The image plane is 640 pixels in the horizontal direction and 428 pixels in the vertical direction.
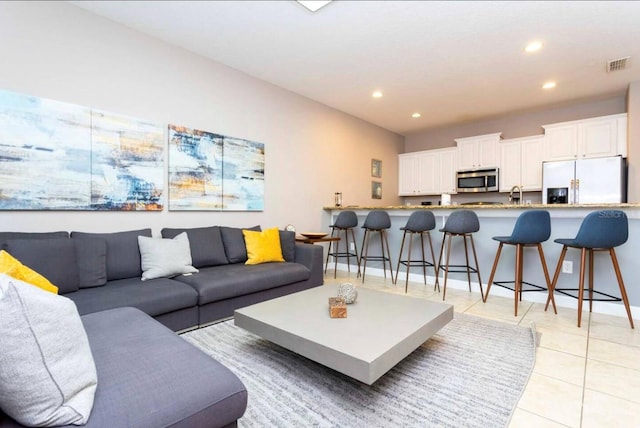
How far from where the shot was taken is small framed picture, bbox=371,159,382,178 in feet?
19.8

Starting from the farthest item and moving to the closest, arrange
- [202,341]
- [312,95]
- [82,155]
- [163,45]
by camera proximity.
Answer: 1. [312,95]
2. [163,45]
3. [82,155]
4. [202,341]

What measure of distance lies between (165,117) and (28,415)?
2.93 m

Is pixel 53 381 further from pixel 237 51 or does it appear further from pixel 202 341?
pixel 237 51

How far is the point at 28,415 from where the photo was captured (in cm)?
79

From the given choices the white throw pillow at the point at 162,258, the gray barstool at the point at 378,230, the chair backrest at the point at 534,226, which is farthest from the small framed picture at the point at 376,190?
the white throw pillow at the point at 162,258

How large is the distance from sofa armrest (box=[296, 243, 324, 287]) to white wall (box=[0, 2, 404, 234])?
865 millimetres

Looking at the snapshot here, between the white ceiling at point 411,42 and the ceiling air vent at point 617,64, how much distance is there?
0.07m

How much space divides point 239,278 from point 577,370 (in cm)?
253

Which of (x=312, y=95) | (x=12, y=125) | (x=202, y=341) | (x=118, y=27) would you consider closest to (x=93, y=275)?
(x=202, y=341)

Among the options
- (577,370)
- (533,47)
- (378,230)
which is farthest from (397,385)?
(533,47)

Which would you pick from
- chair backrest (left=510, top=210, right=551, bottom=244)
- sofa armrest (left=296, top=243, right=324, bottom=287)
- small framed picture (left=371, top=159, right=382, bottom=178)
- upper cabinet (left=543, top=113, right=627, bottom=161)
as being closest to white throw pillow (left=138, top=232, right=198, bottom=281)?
sofa armrest (left=296, top=243, right=324, bottom=287)

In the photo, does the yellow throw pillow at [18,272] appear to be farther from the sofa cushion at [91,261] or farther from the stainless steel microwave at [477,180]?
the stainless steel microwave at [477,180]

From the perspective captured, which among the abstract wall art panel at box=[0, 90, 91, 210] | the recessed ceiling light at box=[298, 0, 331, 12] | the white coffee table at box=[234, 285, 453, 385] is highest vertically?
the recessed ceiling light at box=[298, 0, 331, 12]

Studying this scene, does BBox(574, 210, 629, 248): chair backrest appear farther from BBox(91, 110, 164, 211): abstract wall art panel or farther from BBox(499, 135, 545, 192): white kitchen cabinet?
BBox(91, 110, 164, 211): abstract wall art panel
